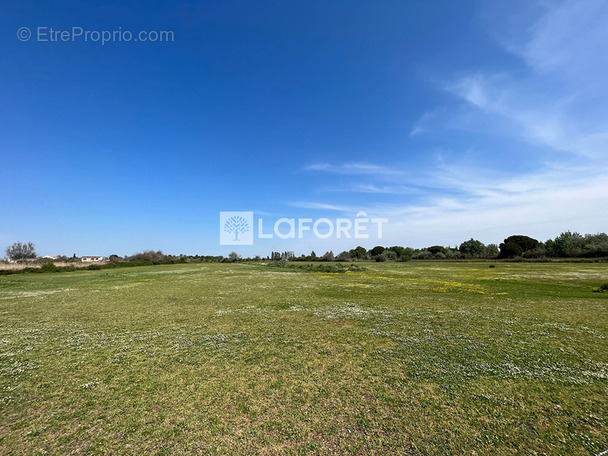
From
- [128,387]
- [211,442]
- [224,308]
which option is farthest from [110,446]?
[224,308]

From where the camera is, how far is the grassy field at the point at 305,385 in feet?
10.00

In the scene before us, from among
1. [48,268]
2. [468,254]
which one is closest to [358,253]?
[468,254]

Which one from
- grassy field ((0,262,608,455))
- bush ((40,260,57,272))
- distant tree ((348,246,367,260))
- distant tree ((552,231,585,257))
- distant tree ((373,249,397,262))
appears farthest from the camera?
distant tree ((348,246,367,260))

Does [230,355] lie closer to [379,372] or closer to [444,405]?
[379,372]

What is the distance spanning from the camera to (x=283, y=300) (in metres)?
11.9

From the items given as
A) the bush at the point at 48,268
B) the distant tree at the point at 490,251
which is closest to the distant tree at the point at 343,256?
the distant tree at the point at 490,251

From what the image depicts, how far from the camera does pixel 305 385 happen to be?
4.28 metres

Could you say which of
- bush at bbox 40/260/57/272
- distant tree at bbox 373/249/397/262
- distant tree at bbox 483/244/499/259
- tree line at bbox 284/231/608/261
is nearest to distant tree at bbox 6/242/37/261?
bush at bbox 40/260/57/272

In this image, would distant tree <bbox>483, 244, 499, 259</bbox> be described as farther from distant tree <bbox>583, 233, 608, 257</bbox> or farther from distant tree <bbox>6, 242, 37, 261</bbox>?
distant tree <bbox>6, 242, 37, 261</bbox>

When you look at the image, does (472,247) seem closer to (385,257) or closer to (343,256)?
(385,257)

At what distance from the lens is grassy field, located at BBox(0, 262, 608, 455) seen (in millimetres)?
3047

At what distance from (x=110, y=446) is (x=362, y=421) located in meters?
3.19

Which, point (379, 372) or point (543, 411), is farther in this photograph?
point (379, 372)

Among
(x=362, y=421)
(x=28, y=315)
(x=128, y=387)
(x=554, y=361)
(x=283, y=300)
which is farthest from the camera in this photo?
(x=283, y=300)
